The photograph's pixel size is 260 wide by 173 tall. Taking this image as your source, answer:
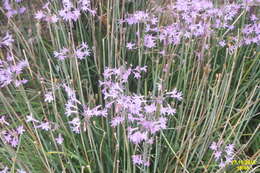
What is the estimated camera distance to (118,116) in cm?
208

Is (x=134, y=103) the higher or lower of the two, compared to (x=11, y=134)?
higher

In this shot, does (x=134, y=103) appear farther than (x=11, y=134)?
No

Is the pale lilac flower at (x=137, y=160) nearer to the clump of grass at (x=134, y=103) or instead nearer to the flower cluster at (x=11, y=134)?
the clump of grass at (x=134, y=103)

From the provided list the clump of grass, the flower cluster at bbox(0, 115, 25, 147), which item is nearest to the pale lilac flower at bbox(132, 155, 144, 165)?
the clump of grass

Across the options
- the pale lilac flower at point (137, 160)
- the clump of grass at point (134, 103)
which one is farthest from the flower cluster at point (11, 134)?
the pale lilac flower at point (137, 160)

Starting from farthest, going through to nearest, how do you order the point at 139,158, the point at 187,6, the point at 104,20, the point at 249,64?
the point at 104,20 < the point at 249,64 < the point at 187,6 < the point at 139,158

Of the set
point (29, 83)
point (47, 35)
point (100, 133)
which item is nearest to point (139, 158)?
point (100, 133)

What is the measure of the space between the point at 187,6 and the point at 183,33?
0.36 m

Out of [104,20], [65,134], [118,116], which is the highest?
[104,20]

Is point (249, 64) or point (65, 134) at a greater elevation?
point (249, 64)

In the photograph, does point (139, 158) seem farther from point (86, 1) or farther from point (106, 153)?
point (86, 1)

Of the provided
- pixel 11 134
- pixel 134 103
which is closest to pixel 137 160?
pixel 134 103

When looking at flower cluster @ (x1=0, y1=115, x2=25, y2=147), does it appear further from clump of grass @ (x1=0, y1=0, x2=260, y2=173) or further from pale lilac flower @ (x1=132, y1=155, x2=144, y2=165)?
pale lilac flower @ (x1=132, y1=155, x2=144, y2=165)

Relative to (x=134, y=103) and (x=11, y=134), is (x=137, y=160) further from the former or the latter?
(x=11, y=134)
